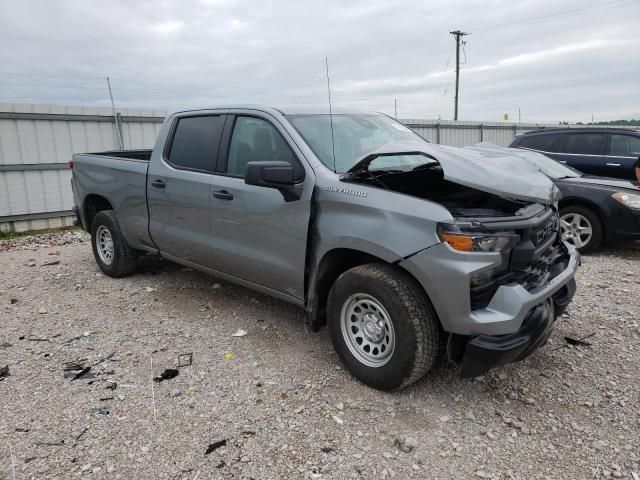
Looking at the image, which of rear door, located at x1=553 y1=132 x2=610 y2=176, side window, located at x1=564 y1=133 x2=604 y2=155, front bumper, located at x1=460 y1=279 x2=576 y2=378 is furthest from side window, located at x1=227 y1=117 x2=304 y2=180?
side window, located at x1=564 y1=133 x2=604 y2=155

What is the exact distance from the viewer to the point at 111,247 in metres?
5.99

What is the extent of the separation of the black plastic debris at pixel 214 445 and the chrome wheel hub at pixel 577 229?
19.1 feet

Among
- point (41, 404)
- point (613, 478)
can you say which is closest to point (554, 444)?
point (613, 478)

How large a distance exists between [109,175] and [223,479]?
13.4 ft

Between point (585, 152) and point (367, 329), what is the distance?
300 inches

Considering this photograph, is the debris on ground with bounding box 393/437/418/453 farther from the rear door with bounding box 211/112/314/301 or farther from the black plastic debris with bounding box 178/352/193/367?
the black plastic debris with bounding box 178/352/193/367

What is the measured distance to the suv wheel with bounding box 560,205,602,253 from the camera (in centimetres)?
685

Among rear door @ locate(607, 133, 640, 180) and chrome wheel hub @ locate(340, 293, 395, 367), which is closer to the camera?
chrome wheel hub @ locate(340, 293, 395, 367)

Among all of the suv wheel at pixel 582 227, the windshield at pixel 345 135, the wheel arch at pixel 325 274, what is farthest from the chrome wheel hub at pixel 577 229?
the wheel arch at pixel 325 274

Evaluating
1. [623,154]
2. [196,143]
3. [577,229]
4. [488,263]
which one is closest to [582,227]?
[577,229]

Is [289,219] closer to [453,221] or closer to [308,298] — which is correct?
[308,298]

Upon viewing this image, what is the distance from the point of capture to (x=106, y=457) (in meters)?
2.78

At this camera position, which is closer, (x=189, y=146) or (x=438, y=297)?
(x=438, y=297)

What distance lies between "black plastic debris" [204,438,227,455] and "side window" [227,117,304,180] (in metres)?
1.97
